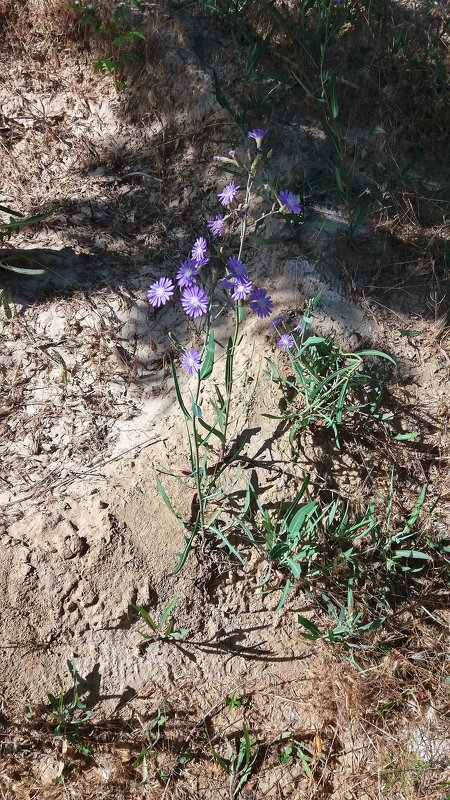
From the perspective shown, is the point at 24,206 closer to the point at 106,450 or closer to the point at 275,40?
the point at 106,450

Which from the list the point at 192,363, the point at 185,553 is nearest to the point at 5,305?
the point at 192,363

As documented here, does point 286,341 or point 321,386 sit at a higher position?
point 286,341

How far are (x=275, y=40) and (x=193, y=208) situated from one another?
1.15 m

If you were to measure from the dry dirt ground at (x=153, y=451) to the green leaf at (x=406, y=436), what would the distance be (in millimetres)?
39

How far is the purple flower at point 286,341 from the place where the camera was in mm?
2725

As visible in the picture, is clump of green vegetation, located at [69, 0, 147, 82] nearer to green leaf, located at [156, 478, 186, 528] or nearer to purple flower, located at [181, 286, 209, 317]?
purple flower, located at [181, 286, 209, 317]

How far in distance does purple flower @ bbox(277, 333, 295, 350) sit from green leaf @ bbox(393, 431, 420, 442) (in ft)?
2.00

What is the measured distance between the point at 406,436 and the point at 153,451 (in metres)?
1.05

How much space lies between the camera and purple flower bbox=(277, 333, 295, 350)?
2.72 meters

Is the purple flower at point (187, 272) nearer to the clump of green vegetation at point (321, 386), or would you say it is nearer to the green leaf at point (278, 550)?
the clump of green vegetation at point (321, 386)

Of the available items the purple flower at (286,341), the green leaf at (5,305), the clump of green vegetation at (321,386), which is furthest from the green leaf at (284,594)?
the green leaf at (5,305)

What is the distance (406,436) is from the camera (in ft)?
9.30

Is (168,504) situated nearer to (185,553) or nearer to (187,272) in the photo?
(185,553)

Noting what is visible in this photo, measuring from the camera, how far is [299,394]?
2.84 m
